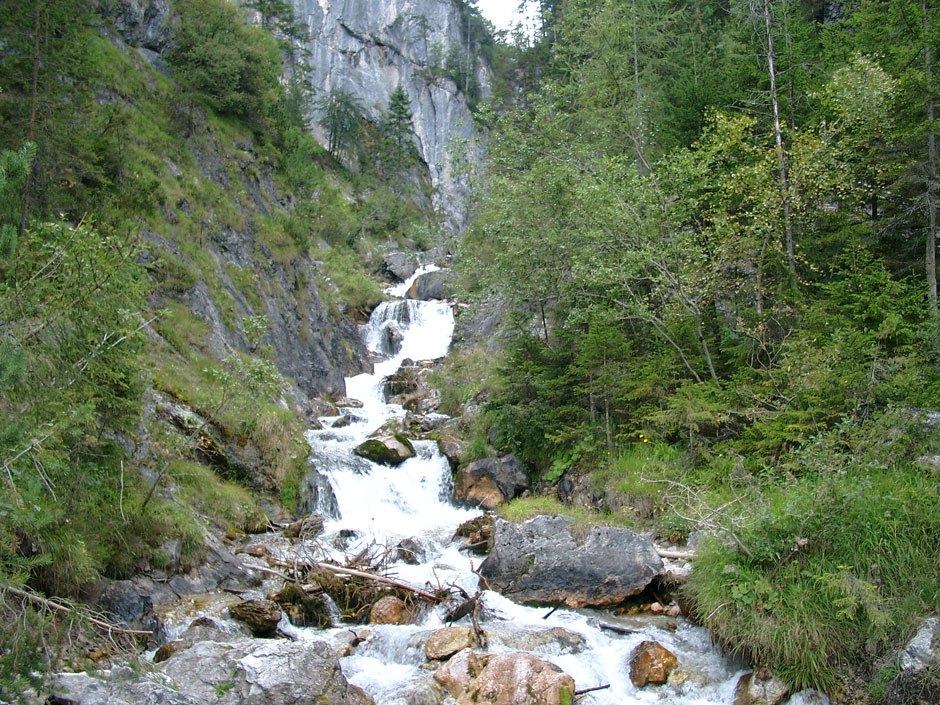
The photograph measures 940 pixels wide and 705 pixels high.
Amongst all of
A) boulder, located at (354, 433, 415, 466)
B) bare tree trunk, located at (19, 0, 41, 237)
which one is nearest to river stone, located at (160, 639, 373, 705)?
bare tree trunk, located at (19, 0, 41, 237)

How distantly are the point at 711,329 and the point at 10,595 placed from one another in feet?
40.3

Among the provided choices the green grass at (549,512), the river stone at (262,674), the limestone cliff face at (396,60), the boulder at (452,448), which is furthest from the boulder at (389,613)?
the limestone cliff face at (396,60)

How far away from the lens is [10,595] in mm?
5527

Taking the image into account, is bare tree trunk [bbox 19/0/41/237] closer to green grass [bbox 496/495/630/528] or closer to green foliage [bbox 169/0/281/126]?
green grass [bbox 496/495/630/528]

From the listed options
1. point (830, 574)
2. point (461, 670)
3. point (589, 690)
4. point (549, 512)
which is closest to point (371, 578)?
point (461, 670)

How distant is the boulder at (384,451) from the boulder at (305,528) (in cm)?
322

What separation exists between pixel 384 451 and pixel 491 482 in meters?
3.06

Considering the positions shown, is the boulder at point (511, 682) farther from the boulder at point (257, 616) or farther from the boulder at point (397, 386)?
the boulder at point (397, 386)

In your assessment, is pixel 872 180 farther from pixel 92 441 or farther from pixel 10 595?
pixel 10 595

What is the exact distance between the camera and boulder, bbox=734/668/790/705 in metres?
5.93

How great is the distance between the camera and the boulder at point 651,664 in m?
6.67

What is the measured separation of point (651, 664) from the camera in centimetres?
676

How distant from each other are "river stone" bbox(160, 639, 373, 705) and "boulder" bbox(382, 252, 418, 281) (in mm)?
31961

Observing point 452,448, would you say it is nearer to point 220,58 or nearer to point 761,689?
point 761,689
